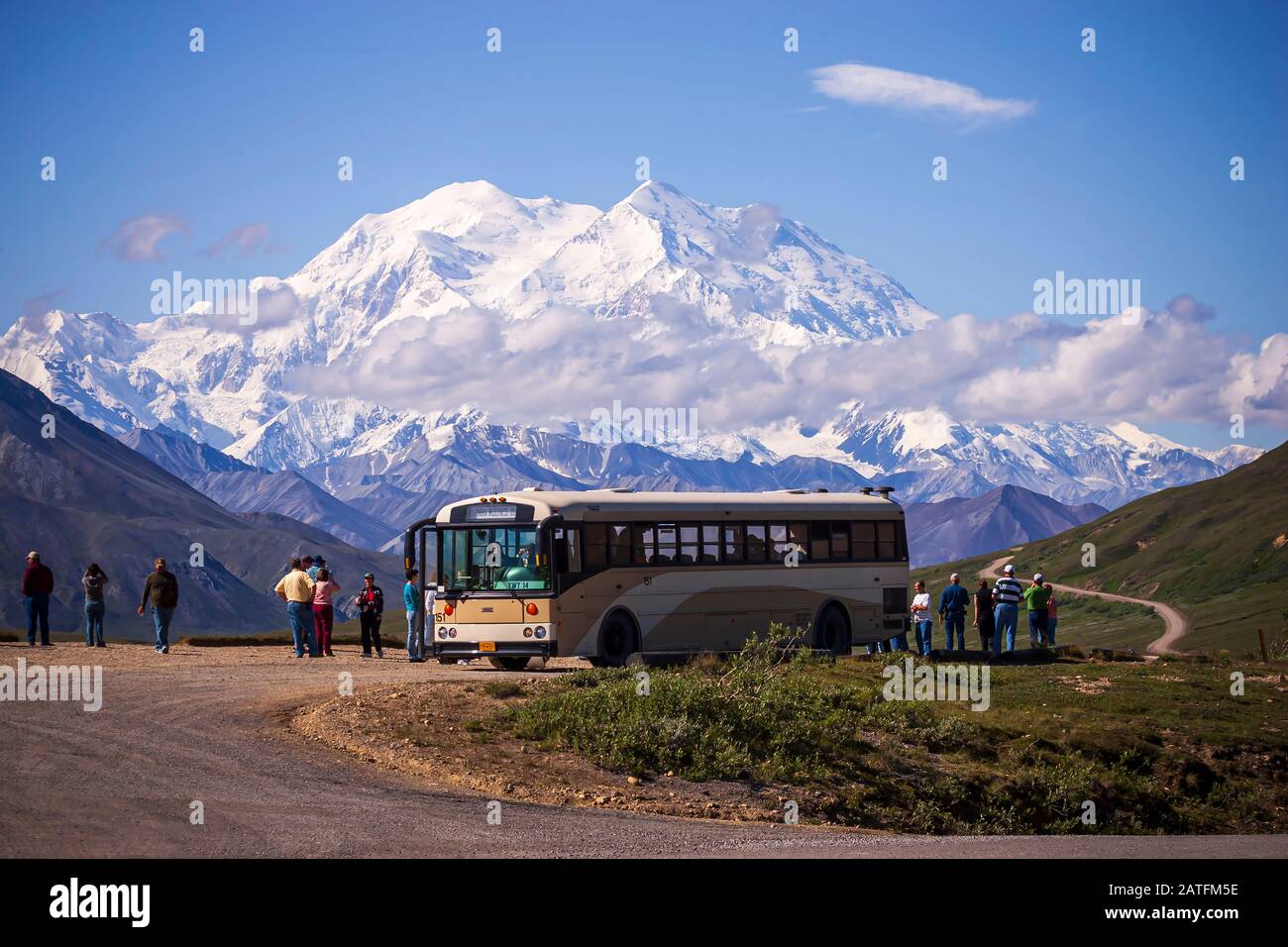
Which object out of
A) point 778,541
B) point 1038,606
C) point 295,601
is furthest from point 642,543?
point 1038,606

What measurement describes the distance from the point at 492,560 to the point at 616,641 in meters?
3.36

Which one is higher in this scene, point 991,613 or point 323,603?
point 323,603

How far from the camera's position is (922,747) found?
88.0ft

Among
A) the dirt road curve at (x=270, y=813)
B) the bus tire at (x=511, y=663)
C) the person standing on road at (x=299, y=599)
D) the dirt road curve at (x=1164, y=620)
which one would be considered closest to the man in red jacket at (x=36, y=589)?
the person standing on road at (x=299, y=599)

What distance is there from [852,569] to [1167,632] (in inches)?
3498

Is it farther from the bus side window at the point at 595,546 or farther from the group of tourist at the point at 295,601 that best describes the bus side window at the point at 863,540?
the group of tourist at the point at 295,601

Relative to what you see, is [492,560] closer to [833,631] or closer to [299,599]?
[299,599]

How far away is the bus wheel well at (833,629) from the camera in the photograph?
3856 cm

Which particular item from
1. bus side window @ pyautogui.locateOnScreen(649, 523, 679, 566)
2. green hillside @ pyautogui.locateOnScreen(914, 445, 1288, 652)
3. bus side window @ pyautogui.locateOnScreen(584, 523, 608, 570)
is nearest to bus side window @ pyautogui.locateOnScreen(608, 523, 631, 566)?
bus side window @ pyautogui.locateOnScreen(584, 523, 608, 570)

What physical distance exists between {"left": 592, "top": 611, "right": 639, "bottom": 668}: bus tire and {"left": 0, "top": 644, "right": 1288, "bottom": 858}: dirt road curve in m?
10.3

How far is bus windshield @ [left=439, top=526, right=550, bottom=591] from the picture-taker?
1294 inches
